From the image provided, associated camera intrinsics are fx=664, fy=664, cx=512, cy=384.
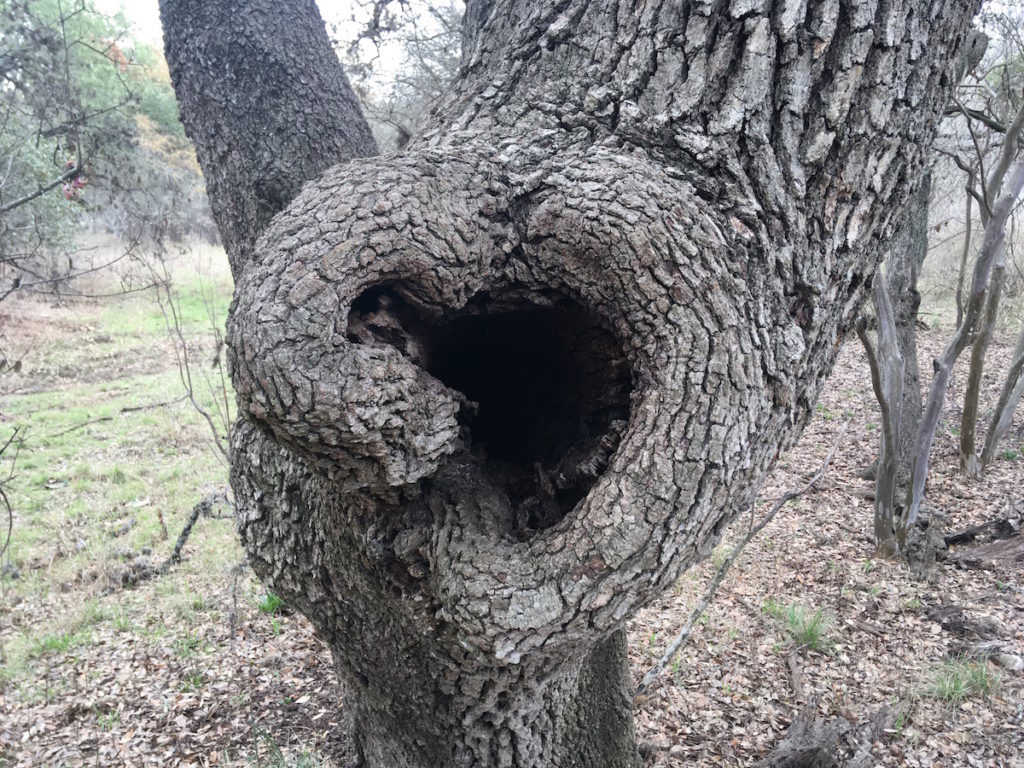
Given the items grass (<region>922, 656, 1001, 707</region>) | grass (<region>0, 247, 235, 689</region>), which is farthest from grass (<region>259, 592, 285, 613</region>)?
grass (<region>922, 656, 1001, 707</region>)

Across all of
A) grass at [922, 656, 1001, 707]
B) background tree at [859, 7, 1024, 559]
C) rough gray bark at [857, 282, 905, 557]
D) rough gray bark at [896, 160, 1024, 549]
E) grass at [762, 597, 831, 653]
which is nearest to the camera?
grass at [922, 656, 1001, 707]

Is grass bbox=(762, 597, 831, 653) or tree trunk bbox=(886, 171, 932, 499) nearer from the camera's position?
grass bbox=(762, 597, 831, 653)

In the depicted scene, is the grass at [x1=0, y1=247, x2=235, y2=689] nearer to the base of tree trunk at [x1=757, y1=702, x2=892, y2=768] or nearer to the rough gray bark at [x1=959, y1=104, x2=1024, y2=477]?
the base of tree trunk at [x1=757, y1=702, x2=892, y2=768]

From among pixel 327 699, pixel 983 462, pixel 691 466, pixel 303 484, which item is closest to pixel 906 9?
pixel 691 466

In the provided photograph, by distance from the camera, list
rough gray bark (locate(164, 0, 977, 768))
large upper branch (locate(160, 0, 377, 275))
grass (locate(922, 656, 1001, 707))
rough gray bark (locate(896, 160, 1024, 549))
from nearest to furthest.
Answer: rough gray bark (locate(164, 0, 977, 768)), large upper branch (locate(160, 0, 377, 275)), grass (locate(922, 656, 1001, 707)), rough gray bark (locate(896, 160, 1024, 549))

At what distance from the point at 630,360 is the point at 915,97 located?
37.0 inches

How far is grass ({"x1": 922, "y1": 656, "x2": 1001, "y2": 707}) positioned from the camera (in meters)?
3.15

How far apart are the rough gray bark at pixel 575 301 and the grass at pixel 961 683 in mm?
2451

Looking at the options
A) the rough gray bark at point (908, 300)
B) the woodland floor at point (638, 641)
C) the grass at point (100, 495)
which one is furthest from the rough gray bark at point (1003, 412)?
the grass at point (100, 495)

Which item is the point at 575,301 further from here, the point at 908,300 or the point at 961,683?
the point at 908,300

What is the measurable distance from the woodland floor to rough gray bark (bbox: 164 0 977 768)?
1.66 m

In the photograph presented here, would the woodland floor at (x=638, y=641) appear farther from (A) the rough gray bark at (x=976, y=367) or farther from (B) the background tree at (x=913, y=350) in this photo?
(B) the background tree at (x=913, y=350)

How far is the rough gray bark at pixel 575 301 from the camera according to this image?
133 cm

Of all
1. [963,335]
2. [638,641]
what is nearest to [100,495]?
[638,641]
